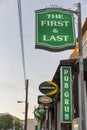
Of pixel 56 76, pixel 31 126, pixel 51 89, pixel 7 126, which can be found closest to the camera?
pixel 51 89

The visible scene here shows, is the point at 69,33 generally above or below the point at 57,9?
below

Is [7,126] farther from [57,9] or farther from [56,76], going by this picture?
[57,9]

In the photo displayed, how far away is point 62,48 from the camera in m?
13.3

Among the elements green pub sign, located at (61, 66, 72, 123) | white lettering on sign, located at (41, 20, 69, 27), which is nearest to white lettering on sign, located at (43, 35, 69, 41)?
white lettering on sign, located at (41, 20, 69, 27)

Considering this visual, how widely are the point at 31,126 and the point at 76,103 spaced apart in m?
74.4

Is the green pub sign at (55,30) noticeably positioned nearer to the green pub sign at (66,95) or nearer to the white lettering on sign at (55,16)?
the white lettering on sign at (55,16)

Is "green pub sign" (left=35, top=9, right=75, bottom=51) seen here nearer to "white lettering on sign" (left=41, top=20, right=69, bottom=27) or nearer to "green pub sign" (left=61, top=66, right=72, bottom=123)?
"white lettering on sign" (left=41, top=20, right=69, bottom=27)

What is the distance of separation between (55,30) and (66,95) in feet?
26.1

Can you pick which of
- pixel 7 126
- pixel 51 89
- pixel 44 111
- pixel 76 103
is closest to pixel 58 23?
pixel 76 103

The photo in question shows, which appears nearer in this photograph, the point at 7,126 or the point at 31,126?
the point at 31,126

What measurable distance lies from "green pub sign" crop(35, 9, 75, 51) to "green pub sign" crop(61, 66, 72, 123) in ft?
24.2

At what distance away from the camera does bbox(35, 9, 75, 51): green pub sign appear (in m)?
13.3

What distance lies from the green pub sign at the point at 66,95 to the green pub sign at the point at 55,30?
24.2 feet

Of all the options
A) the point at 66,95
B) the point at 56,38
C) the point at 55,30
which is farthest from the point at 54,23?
the point at 66,95
